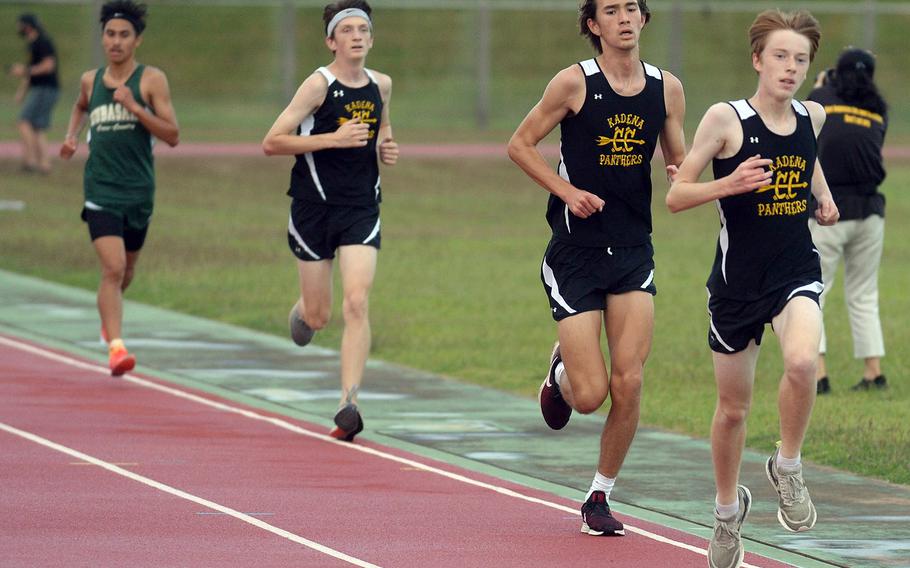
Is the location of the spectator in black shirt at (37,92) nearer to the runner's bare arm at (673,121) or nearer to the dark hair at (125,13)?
the dark hair at (125,13)

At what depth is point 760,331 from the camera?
7.37 meters

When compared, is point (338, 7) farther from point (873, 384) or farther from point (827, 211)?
point (873, 384)

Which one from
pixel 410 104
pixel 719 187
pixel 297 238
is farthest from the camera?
pixel 410 104

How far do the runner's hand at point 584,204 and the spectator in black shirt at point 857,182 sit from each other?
462cm

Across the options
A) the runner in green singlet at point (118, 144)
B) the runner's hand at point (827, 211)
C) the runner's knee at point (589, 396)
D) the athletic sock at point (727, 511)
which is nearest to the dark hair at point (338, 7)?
the runner in green singlet at point (118, 144)

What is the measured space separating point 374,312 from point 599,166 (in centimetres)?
808

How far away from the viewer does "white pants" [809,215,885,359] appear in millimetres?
12359

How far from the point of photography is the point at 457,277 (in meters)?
18.7

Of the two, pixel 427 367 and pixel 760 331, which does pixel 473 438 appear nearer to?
pixel 427 367

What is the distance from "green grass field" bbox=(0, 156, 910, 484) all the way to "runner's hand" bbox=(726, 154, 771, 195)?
306 cm

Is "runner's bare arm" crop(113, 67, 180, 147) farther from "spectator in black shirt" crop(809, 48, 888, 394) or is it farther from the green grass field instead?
"spectator in black shirt" crop(809, 48, 888, 394)

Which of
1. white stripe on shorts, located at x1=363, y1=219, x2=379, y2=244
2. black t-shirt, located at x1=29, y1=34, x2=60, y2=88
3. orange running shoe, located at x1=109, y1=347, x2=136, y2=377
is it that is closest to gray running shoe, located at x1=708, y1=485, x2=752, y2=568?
white stripe on shorts, located at x1=363, y1=219, x2=379, y2=244

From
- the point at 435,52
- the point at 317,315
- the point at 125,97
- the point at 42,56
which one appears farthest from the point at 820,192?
the point at 435,52

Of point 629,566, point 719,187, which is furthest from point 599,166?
point 629,566
